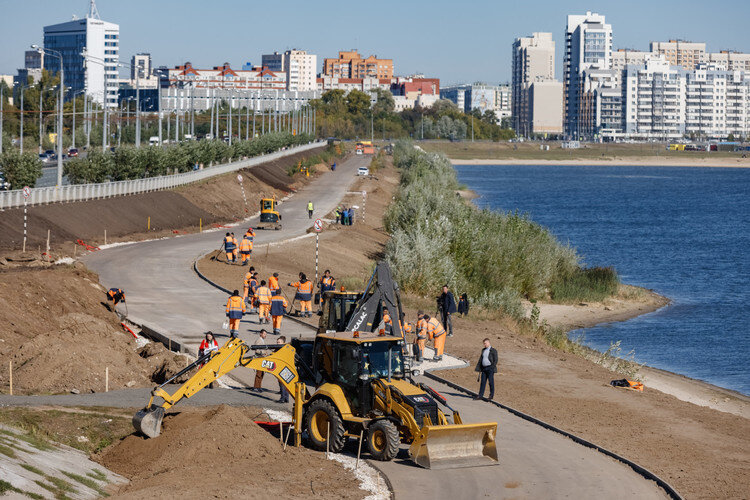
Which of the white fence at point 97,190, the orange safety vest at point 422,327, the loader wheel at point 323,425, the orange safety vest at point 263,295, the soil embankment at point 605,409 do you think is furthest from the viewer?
the white fence at point 97,190

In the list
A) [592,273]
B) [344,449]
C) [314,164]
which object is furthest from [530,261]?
[314,164]

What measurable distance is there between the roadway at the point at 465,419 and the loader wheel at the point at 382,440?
0.25 meters

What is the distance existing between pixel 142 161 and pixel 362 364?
5728 centimetres

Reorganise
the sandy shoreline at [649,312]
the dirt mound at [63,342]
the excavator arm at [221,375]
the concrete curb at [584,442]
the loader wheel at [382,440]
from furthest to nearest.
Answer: the sandy shoreline at [649,312] → the dirt mound at [63,342] → the excavator arm at [221,375] → the concrete curb at [584,442] → the loader wheel at [382,440]

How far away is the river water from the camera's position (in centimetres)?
4303

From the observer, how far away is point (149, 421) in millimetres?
20141

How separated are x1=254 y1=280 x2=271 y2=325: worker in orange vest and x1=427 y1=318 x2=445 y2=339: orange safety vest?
7.15 meters

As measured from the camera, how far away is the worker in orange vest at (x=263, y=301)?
33969 millimetres

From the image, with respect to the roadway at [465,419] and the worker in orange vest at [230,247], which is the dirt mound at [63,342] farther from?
the worker in orange vest at [230,247]

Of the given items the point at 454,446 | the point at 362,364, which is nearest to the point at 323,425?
the point at 362,364

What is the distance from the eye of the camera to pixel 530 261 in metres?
54.0

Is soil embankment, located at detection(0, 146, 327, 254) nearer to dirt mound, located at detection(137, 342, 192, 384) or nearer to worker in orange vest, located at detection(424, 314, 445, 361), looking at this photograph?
dirt mound, located at detection(137, 342, 192, 384)

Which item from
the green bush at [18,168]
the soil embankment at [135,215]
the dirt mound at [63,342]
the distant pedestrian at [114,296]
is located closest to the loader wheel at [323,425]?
the dirt mound at [63,342]

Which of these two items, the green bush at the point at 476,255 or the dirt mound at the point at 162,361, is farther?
the green bush at the point at 476,255
